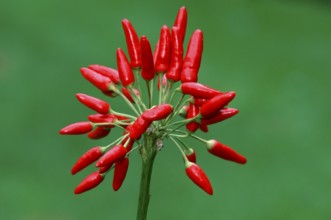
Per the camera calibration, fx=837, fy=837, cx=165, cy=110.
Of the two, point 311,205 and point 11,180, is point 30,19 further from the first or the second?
point 311,205

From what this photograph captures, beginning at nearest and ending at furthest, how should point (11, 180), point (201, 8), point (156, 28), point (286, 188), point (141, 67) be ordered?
1. point (141, 67)
2. point (11, 180)
3. point (286, 188)
4. point (156, 28)
5. point (201, 8)

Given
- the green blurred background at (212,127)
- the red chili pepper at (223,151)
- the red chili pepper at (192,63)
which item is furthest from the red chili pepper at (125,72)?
the green blurred background at (212,127)

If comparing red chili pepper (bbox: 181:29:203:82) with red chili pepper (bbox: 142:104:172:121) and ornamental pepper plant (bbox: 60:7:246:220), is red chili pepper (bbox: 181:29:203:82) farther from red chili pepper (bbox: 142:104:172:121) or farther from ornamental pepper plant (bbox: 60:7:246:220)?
red chili pepper (bbox: 142:104:172:121)

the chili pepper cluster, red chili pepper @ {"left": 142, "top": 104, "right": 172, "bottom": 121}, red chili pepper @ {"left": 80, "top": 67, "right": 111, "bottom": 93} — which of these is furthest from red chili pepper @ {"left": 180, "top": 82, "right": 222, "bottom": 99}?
red chili pepper @ {"left": 80, "top": 67, "right": 111, "bottom": 93}

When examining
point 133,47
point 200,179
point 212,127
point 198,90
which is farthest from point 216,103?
point 212,127

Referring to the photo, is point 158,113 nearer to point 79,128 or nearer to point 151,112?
point 151,112

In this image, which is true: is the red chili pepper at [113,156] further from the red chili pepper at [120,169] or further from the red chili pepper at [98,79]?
the red chili pepper at [98,79]

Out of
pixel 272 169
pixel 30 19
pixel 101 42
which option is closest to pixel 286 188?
pixel 272 169

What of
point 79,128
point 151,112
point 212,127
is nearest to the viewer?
point 151,112
